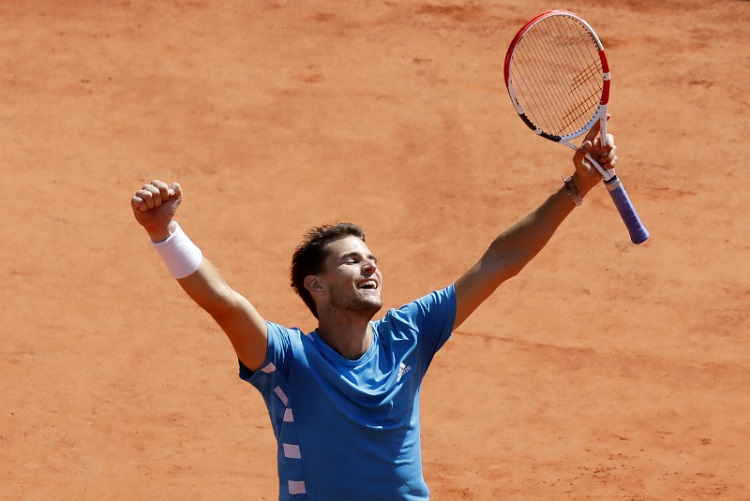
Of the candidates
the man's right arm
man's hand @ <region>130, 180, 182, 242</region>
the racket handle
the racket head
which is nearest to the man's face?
the man's right arm

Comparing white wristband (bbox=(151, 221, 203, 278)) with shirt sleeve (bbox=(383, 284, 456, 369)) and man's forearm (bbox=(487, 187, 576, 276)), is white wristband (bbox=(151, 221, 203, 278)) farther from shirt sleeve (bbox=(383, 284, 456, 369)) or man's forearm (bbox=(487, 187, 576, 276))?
man's forearm (bbox=(487, 187, 576, 276))

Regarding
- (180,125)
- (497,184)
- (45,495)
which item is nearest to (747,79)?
(497,184)

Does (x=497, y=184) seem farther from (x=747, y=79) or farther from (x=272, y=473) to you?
(x=272, y=473)

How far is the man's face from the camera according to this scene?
234 inches

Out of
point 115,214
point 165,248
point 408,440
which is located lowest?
point 115,214

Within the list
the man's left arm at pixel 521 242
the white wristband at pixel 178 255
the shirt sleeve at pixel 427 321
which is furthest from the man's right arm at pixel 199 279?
the man's left arm at pixel 521 242

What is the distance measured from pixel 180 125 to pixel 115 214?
182cm

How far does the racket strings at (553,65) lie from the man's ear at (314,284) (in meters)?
7.97

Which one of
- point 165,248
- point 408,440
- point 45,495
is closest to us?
point 165,248

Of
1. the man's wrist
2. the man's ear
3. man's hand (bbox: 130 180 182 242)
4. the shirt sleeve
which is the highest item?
man's hand (bbox: 130 180 182 242)

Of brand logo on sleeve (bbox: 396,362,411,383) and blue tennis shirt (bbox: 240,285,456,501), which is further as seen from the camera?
brand logo on sleeve (bbox: 396,362,411,383)

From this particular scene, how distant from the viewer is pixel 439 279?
12336 mm

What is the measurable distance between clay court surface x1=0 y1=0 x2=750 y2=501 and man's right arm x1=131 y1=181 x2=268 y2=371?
4.37 metres

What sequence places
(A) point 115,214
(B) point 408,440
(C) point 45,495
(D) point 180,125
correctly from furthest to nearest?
1. (D) point 180,125
2. (A) point 115,214
3. (C) point 45,495
4. (B) point 408,440
